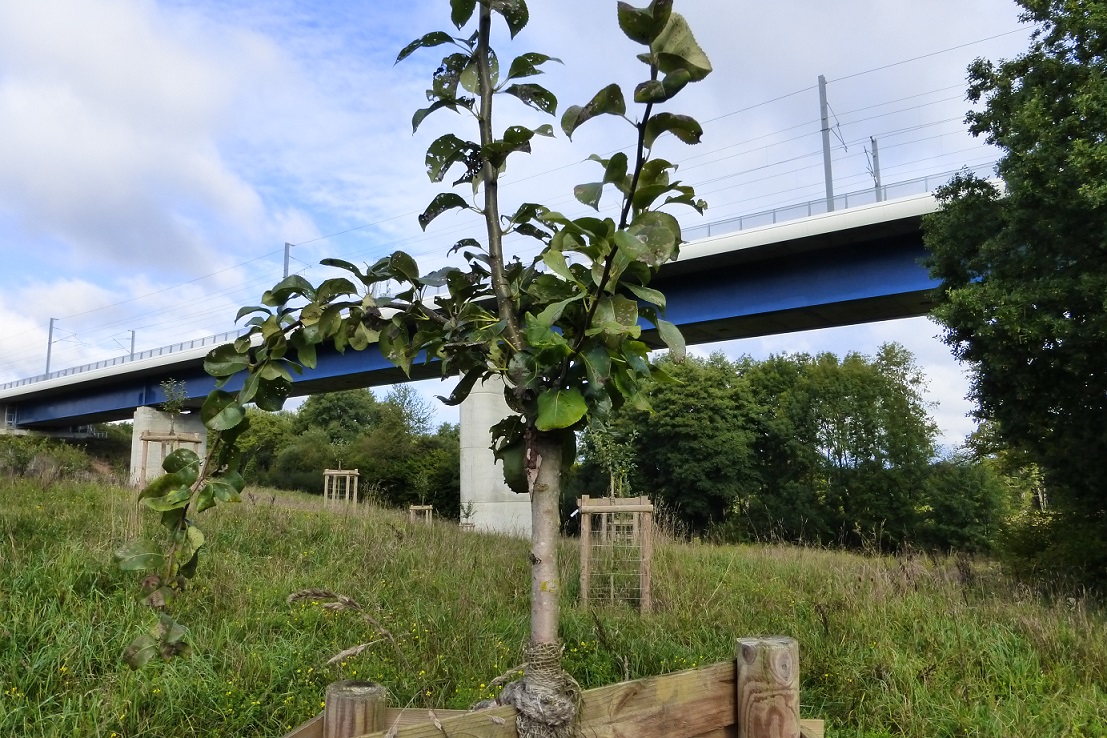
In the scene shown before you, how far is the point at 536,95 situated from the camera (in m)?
1.48

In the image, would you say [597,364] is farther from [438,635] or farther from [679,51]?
[438,635]

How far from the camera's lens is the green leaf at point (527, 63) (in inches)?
57.0

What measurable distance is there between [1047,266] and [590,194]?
845cm

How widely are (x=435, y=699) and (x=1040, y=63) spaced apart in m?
9.05

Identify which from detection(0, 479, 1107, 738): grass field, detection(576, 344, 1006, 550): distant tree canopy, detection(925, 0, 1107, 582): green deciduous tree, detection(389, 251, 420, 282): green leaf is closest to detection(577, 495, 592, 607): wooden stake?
detection(0, 479, 1107, 738): grass field

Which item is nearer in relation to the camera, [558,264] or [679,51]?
[679,51]

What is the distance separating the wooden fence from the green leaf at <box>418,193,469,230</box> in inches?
34.6

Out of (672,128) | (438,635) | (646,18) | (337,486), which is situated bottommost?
(438,635)

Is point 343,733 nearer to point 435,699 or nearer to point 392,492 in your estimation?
point 435,699

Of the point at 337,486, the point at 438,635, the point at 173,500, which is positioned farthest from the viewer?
the point at 337,486

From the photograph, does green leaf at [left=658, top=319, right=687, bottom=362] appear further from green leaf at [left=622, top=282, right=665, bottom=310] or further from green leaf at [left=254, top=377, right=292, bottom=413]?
green leaf at [left=254, top=377, right=292, bottom=413]

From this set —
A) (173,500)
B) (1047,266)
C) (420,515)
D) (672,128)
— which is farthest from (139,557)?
(420,515)

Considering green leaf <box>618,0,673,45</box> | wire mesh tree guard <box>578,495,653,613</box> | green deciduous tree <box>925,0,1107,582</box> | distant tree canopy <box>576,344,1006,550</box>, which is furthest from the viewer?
distant tree canopy <box>576,344,1006,550</box>

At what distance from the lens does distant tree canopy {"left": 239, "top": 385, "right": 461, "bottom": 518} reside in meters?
28.5
